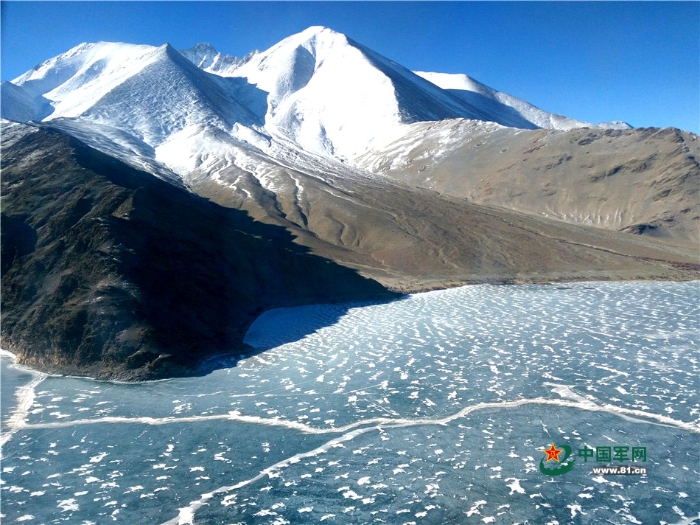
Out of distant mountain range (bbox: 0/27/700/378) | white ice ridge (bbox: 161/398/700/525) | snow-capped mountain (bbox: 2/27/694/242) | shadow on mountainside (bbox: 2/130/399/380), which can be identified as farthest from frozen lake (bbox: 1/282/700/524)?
snow-capped mountain (bbox: 2/27/694/242)

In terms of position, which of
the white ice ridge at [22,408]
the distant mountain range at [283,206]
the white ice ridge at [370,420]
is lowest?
the white ice ridge at [22,408]

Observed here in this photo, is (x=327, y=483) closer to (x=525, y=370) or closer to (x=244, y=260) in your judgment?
(x=525, y=370)

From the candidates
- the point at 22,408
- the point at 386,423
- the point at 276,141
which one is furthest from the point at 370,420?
the point at 276,141

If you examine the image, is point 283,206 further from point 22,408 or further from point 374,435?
point 374,435

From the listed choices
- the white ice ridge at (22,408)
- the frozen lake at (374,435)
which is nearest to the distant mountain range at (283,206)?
the white ice ridge at (22,408)

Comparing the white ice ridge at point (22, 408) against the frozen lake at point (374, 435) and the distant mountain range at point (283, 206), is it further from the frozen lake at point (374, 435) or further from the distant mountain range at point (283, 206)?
the distant mountain range at point (283, 206)

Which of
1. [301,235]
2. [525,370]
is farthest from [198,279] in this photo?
[301,235]
